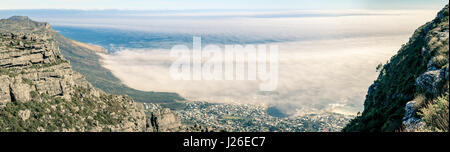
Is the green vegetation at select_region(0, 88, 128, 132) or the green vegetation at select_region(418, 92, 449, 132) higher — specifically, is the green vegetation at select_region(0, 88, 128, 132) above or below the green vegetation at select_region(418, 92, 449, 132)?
below

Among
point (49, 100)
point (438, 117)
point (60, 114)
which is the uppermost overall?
point (438, 117)

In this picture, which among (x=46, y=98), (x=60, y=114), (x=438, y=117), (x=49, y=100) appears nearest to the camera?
(x=438, y=117)

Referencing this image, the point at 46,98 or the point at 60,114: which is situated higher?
the point at 46,98

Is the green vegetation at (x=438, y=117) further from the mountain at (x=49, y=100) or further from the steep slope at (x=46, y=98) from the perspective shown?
the steep slope at (x=46, y=98)

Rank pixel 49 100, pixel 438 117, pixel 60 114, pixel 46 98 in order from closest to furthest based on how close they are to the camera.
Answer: pixel 438 117 → pixel 60 114 → pixel 49 100 → pixel 46 98

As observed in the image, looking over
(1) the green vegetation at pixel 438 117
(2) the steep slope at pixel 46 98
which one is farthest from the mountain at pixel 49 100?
(1) the green vegetation at pixel 438 117

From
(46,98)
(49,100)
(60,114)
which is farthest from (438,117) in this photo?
(46,98)

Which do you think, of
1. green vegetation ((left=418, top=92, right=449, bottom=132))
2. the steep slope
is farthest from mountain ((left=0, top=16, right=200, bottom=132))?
green vegetation ((left=418, top=92, right=449, bottom=132))

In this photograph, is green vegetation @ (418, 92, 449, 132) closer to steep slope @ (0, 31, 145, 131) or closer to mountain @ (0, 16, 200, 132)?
mountain @ (0, 16, 200, 132)

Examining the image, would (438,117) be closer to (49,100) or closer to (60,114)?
(60,114)
